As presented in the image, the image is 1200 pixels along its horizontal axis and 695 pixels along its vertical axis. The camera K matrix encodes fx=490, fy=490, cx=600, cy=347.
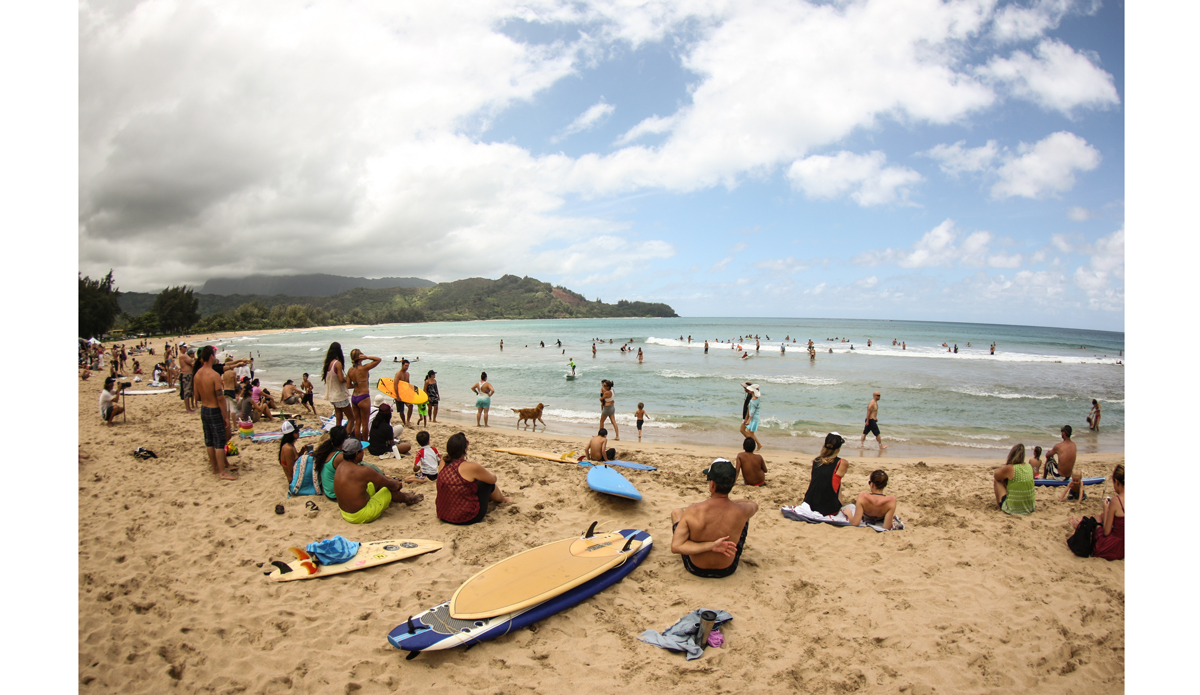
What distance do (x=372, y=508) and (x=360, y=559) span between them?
3.32 ft

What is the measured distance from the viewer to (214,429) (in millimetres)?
7129

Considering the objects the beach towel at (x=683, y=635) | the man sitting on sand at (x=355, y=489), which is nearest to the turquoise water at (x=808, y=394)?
the man sitting on sand at (x=355, y=489)

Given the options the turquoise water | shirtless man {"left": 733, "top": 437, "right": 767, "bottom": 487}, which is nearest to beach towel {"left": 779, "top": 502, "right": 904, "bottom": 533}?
shirtless man {"left": 733, "top": 437, "right": 767, "bottom": 487}

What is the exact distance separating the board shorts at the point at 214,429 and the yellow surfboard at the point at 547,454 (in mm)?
4202

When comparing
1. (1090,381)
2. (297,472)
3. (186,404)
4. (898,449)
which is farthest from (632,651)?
(1090,381)

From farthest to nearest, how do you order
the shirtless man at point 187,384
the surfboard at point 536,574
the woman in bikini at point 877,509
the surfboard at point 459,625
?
the shirtless man at point 187,384, the woman in bikini at point 877,509, the surfboard at point 536,574, the surfboard at point 459,625

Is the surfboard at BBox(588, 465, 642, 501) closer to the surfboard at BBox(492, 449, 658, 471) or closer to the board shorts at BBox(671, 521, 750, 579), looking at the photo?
the surfboard at BBox(492, 449, 658, 471)

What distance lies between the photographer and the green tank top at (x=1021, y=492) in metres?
6.27

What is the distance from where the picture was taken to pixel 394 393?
11.9 metres

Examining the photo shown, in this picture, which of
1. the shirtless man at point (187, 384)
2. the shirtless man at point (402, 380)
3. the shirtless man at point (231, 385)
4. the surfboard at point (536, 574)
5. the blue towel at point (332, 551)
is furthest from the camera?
the shirtless man at point (187, 384)

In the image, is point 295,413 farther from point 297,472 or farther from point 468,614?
point 468,614

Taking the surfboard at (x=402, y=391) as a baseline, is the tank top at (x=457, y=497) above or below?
below

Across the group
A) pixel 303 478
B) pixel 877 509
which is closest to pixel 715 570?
pixel 877 509

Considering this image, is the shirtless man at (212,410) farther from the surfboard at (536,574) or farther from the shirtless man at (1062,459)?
the shirtless man at (1062,459)
